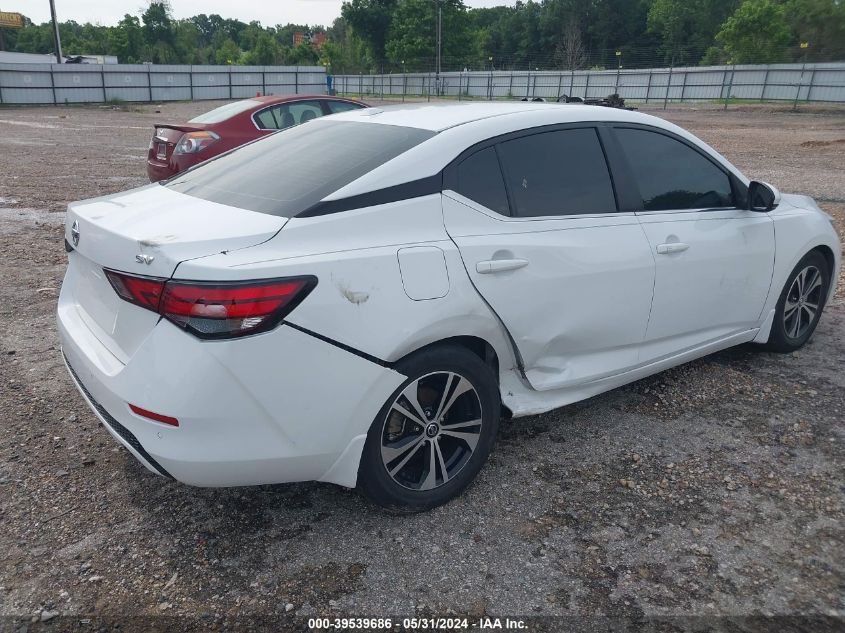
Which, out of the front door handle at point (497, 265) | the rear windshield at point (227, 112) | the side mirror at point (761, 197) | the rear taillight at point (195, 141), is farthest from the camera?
the rear windshield at point (227, 112)

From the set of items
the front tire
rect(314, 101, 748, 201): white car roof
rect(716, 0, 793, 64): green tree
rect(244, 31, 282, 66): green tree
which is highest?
rect(716, 0, 793, 64): green tree

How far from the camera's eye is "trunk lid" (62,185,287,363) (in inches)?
97.5

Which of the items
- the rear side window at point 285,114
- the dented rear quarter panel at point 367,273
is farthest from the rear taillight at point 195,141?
the dented rear quarter panel at point 367,273

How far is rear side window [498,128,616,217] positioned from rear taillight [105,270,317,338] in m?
1.24

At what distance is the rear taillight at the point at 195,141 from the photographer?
9.08 metres

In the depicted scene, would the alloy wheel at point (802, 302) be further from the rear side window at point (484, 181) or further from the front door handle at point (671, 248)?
the rear side window at point (484, 181)

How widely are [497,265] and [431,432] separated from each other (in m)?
0.76

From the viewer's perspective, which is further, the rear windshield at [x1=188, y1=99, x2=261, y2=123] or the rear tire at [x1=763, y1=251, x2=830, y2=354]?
the rear windshield at [x1=188, y1=99, x2=261, y2=123]

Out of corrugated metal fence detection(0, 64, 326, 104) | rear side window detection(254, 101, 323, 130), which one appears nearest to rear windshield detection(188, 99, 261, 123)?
rear side window detection(254, 101, 323, 130)

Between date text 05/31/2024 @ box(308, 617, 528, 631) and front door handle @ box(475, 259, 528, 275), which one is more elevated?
front door handle @ box(475, 259, 528, 275)

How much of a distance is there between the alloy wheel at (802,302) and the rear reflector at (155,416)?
3.90 meters

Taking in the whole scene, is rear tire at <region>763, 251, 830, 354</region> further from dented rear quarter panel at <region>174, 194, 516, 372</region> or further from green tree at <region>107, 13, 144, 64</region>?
green tree at <region>107, 13, 144, 64</region>

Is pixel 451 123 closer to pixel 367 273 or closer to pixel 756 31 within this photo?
pixel 367 273

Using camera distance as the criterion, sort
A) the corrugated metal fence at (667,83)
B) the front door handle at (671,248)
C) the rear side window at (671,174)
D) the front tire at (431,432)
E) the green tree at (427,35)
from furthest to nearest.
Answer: the green tree at (427,35) → the corrugated metal fence at (667,83) → the rear side window at (671,174) → the front door handle at (671,248) → the front tire at (431,432)
